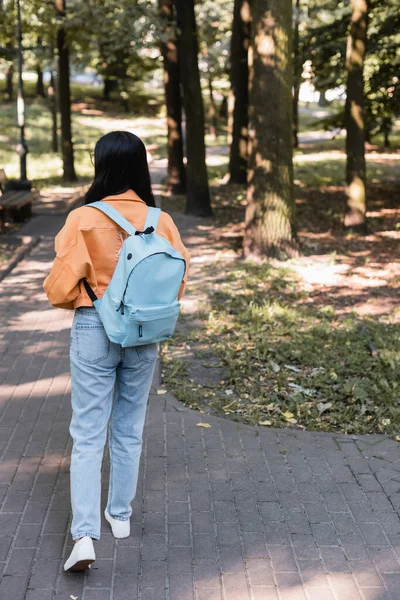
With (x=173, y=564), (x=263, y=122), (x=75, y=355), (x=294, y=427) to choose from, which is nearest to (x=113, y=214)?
(x=75, y=355)

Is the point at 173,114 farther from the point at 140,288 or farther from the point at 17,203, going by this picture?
the point at 140,288

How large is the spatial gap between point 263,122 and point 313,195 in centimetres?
943

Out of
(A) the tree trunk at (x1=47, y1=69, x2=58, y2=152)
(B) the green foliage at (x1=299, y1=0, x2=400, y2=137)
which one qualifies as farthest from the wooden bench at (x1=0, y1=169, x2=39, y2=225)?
(A) the tree trunk at (x1=47, y1=69, x2=58, y2=152)

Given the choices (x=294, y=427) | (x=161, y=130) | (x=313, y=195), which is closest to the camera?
(x=294, y=427)

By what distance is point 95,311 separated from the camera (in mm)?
3691

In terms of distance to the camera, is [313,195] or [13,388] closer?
[13,388]

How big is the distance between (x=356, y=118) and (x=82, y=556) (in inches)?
488

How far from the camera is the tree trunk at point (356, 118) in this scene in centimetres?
1441

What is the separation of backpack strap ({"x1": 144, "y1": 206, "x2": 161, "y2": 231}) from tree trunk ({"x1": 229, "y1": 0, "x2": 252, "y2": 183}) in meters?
16.8

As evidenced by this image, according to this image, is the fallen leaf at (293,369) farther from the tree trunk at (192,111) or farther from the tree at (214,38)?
the tree at (214,38)

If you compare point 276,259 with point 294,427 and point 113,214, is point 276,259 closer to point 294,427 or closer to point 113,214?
point 294,427

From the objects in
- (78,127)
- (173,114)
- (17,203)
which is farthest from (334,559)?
(78,127)

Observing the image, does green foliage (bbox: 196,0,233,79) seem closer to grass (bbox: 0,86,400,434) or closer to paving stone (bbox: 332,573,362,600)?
grass (bbox: 0,86,400,434)

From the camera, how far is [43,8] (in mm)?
22906
